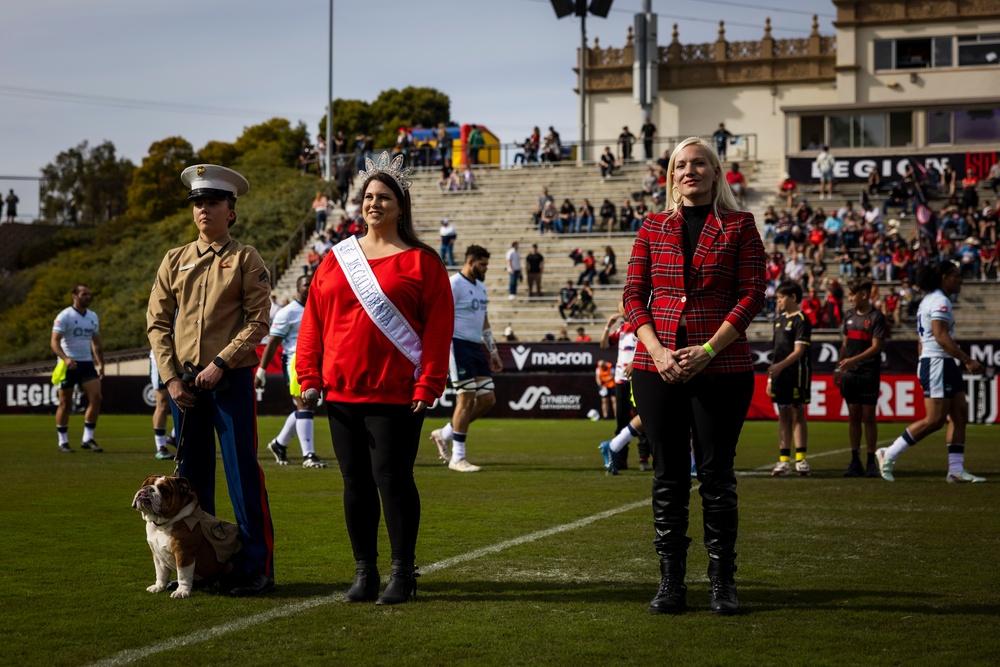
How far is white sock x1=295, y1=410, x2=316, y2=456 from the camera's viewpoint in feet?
46.1

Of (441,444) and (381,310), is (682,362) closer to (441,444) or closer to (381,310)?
(381,310)

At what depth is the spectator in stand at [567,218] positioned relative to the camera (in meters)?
39.8

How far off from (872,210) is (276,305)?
16802mm

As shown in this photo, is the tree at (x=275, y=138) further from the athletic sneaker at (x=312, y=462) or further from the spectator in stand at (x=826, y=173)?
the athletic sneaker at (x=312, y=462)

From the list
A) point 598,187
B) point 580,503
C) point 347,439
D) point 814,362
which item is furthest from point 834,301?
point 347,439

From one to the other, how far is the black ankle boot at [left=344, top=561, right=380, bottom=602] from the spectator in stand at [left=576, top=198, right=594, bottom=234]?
3361 cm

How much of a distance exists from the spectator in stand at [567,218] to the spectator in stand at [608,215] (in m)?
0.94

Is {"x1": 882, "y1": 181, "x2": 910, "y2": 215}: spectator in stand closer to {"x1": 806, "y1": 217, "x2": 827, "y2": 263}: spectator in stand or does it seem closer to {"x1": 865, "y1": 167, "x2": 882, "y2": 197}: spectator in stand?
{"x1": 865, "y1": 167, "x2": 882, "y2": 197}: spectator in stand

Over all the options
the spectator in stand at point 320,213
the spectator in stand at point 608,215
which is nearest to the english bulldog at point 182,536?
the spectator in stand at point 608,215

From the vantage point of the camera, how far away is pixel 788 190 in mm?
38844

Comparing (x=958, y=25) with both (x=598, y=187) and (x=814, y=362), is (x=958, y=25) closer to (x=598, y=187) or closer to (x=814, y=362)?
(x=598, y=187)

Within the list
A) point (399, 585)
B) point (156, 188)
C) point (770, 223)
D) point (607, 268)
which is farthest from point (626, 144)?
point (399, 585)

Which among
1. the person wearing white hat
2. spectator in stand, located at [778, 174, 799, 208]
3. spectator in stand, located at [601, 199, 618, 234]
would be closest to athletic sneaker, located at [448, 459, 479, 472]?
the person wearing white hat

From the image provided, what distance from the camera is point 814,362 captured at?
26344 millimetres
